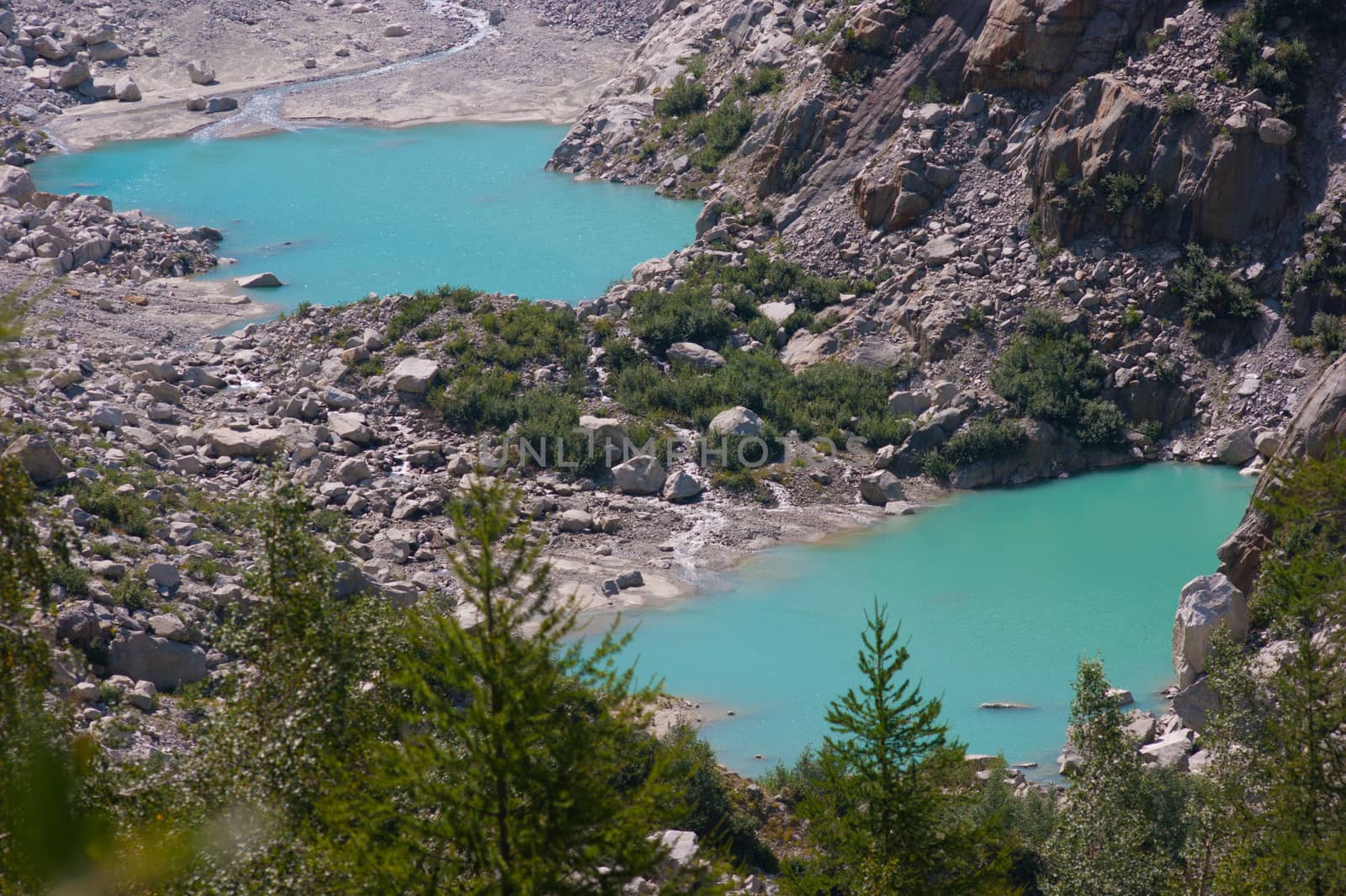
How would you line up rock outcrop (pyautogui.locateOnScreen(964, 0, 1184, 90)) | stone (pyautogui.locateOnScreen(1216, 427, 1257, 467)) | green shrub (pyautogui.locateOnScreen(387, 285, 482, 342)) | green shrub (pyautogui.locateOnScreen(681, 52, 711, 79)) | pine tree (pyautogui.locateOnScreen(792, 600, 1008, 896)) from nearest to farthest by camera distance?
pine tree (pyautogui.locateOnScreen(792, 600, 1008, 896)), stone (pyautogui.locateOnScreen(1216, 427, 1257, 467)), green shrub (pyautogui.locateOnScreen(387, 285, 482, 342)), rock outcrop (pyautogui.locateOnScreen(964, 0, 1184, 90)), green shrub (pyautogui.locateOnScreen(681, 52, 711, 79))

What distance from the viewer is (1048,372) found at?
101 ft

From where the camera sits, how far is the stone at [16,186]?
41.4 m

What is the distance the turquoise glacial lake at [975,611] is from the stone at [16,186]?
28.4m

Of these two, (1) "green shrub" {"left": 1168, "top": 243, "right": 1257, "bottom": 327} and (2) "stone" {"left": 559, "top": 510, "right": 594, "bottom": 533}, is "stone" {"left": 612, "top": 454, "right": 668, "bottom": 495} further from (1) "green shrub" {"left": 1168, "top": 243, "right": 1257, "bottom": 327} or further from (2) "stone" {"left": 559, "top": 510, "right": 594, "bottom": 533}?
(1) "green shrub" {"left": 1168, "top": 243, "right": 1257, "bottom": 327}

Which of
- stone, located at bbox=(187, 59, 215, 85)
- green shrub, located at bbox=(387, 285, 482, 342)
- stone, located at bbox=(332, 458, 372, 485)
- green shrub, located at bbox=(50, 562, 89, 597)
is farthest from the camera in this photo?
stone, located at bbox=(187, 59, 215, 85)

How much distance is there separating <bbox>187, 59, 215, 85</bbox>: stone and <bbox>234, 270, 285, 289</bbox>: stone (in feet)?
96.5

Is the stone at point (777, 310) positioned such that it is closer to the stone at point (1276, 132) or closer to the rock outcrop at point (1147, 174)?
the rock outcrop at point (1147, 174)

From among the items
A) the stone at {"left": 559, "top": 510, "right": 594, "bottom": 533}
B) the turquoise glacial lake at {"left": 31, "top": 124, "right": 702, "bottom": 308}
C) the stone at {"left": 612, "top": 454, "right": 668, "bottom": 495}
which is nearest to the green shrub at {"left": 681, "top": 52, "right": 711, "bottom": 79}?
the turquoise glacial lake at {"left": 31, "top": 124, "right": 702, "bottom": 308}

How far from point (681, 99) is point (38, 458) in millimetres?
32740

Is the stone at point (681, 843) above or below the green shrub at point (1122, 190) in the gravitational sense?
below

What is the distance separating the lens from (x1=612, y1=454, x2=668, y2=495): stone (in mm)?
28828

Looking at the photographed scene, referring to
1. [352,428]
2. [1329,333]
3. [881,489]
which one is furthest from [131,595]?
[1329,333]

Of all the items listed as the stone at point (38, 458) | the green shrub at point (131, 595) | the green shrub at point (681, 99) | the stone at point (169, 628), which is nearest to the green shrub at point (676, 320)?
the stone at point (38, 458)

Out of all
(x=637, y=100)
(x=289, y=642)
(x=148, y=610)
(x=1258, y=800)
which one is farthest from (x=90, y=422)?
(x=637, y=100)
